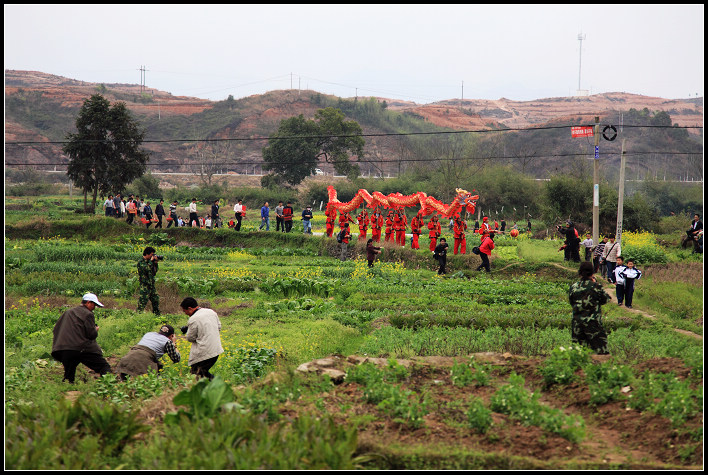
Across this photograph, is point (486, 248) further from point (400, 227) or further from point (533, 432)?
point (533, 432)

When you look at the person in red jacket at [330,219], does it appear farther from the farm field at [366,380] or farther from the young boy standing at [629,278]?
the young boy standing at [629,278]

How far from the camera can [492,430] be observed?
806 cm

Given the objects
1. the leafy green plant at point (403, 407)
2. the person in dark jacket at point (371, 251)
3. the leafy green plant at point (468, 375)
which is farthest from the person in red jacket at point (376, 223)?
the leafy green plant at point (403, 407)

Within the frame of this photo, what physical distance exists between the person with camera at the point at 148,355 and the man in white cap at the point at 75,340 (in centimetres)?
52

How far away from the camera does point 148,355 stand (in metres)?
11.9

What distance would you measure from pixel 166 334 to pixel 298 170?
59598 mm

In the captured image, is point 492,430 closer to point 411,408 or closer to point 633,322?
point 411,408

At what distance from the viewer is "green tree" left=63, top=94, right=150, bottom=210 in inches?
1709

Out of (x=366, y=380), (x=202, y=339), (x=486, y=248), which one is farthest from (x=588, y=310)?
(x=486, y=248)

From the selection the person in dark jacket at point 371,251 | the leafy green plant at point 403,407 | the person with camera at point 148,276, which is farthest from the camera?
the person in dark jacket at point 371,251

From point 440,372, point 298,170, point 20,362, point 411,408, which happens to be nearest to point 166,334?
point 20,362

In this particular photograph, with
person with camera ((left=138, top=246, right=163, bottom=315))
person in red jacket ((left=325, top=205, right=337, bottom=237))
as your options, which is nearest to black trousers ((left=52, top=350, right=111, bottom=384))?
person with camera ((left=138, top=246, right=163, bottom=315))

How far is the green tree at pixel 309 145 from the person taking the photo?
68.4 meters

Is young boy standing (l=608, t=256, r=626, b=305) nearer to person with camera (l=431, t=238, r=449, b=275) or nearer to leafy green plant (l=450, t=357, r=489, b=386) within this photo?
person with camera (l=431, t=238, r=449, b=275)
